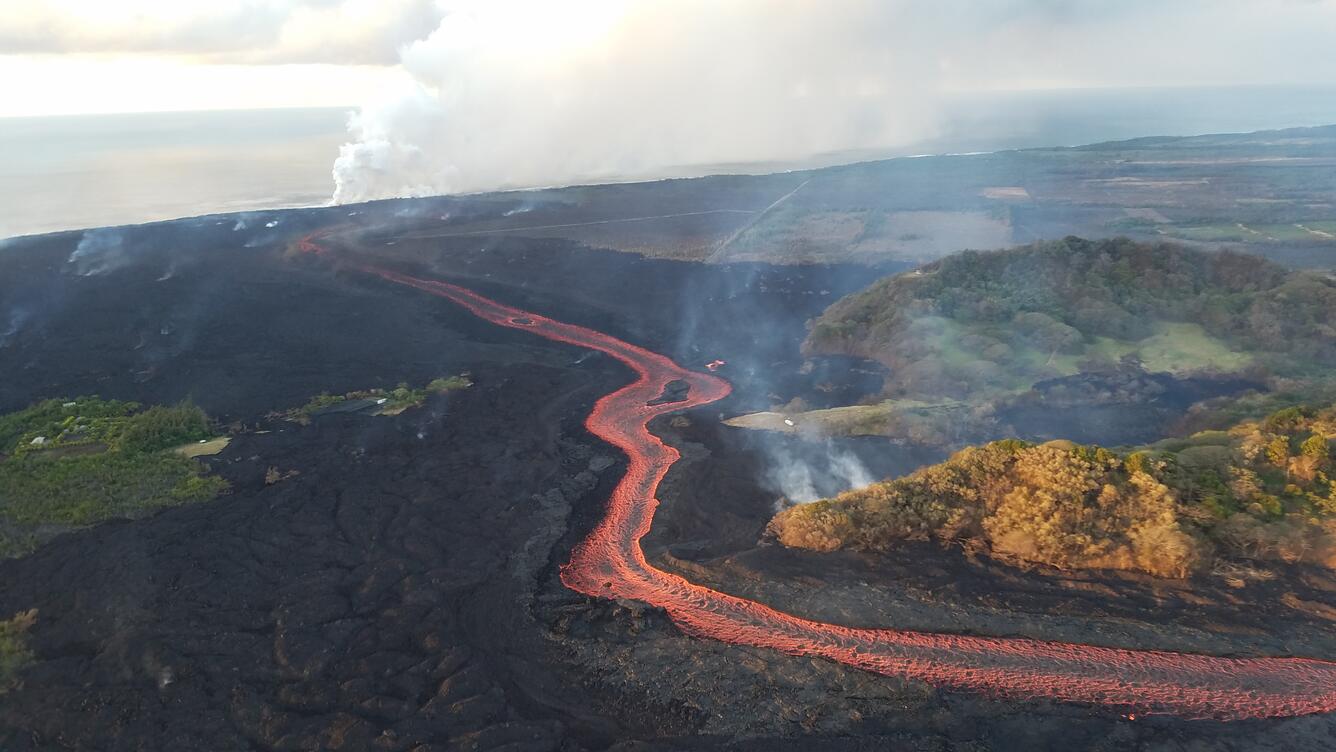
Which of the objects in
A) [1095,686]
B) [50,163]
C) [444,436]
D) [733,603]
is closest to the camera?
[1095,686]

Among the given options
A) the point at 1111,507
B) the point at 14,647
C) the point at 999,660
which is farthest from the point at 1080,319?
the point at 14,647

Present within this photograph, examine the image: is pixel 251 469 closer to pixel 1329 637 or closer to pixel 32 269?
pixel 1329 637

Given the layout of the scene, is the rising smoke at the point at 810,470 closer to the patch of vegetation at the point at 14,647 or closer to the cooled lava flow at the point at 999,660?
the cooled lava flow at the point at 999,660

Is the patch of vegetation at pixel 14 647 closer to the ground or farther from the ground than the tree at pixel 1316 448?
closer to the ground

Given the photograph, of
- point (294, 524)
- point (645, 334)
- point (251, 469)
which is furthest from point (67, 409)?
point (645, 334)

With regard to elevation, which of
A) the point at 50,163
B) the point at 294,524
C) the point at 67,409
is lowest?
the point at 294,524

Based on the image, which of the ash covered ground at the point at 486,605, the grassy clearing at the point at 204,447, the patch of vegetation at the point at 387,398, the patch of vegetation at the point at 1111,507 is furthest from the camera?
the patch of vegetation at the point at 387,398

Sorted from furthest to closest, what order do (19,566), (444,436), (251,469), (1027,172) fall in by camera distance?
(1027,172) → (444,436) → (251,469) → (19,566)

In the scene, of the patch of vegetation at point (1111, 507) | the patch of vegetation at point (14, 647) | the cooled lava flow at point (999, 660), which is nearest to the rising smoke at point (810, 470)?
the patch of vegetation at point (1111, 507)
